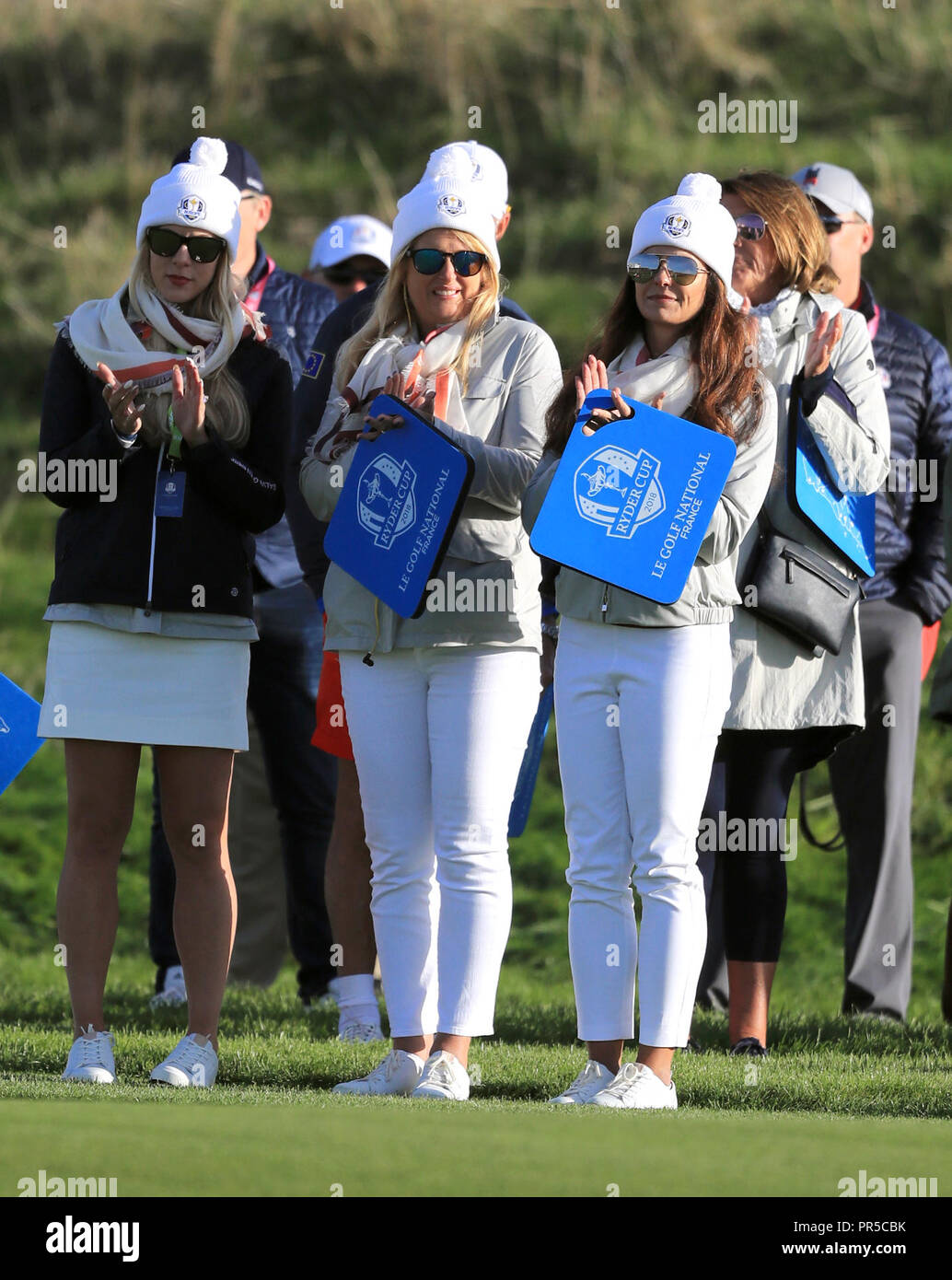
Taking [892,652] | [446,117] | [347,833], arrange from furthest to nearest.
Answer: [446,117] → [892,652] → [347,833]

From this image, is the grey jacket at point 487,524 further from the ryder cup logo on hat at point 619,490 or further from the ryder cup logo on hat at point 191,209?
the ryder cup logo on hat at point 191,209

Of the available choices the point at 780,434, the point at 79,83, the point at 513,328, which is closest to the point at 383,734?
the point at 513,328

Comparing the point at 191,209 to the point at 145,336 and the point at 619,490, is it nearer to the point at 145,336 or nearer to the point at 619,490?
the point at 145,336

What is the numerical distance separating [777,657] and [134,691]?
1.82 metres

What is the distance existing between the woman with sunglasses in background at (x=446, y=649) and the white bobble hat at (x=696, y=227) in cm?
38

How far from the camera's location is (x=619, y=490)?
5.21 meters

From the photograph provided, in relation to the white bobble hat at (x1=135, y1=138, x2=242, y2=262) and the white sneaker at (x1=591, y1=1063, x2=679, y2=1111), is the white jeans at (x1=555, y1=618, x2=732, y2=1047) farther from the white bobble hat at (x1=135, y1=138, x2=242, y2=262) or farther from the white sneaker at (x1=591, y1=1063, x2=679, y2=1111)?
the white bobble hat at (x1=135, y1=138, x2=242, y2=262)

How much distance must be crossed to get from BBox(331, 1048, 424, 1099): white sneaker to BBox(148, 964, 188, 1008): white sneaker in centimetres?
199

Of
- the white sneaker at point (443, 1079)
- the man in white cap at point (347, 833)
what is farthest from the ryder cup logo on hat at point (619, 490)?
the white sneaker at point (443, 1079)

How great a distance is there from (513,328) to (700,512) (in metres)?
0.78

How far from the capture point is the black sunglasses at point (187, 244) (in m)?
5.63

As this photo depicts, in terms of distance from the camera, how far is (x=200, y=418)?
5.43 metres

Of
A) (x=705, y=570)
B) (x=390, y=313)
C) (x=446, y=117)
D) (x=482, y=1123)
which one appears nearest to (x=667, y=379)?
(x=705, y=570)

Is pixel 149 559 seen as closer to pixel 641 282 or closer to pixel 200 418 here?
pixel 200 418
